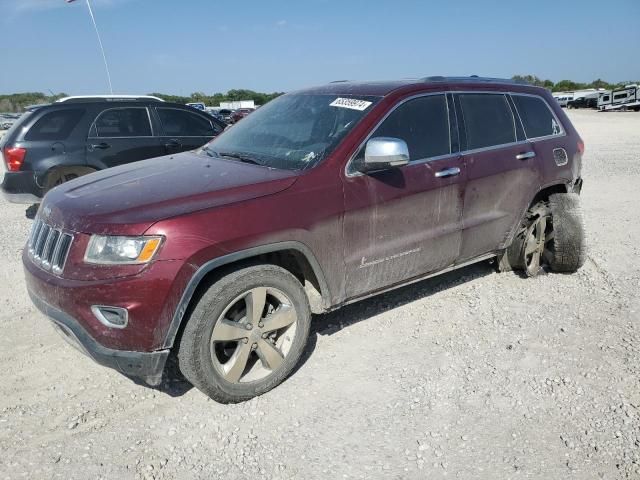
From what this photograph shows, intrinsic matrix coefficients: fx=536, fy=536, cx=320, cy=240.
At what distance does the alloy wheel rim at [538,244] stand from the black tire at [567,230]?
74 millimetres

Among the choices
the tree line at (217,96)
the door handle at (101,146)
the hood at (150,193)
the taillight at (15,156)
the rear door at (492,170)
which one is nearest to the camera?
the hood at (150,193)

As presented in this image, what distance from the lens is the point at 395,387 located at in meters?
3.30

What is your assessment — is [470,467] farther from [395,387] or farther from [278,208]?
[278,208]

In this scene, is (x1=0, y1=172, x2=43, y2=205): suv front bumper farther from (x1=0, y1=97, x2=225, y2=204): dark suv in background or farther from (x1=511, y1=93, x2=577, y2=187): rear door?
(x1=511, y1=93, x2=577, y2=187): rear door

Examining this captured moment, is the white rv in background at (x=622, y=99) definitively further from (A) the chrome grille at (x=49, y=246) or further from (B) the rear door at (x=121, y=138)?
(A) the chrome grille at (x=49, y=246)

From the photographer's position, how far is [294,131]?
3861 millimetres

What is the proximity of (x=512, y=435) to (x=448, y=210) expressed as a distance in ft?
5.53

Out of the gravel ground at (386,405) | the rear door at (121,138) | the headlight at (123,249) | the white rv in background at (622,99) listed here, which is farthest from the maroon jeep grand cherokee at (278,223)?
the white rv in background at (622,99)

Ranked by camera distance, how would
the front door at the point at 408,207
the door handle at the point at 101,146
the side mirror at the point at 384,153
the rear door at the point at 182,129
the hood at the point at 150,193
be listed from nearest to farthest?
1. the hood at the point at 150,193
2. the side mirror at the point at 384,153
3. the front door at the point at 408,207
4. the door handle at the point at 101,146
5. the rear door at the point at 182,129

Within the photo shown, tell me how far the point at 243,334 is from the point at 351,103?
1802 millimetres

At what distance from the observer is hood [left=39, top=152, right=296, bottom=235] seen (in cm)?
277

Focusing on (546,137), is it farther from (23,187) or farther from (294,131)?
(23,187)

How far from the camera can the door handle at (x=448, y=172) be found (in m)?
3.86

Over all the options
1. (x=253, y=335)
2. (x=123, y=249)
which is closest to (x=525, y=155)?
(x=253, y=335)
